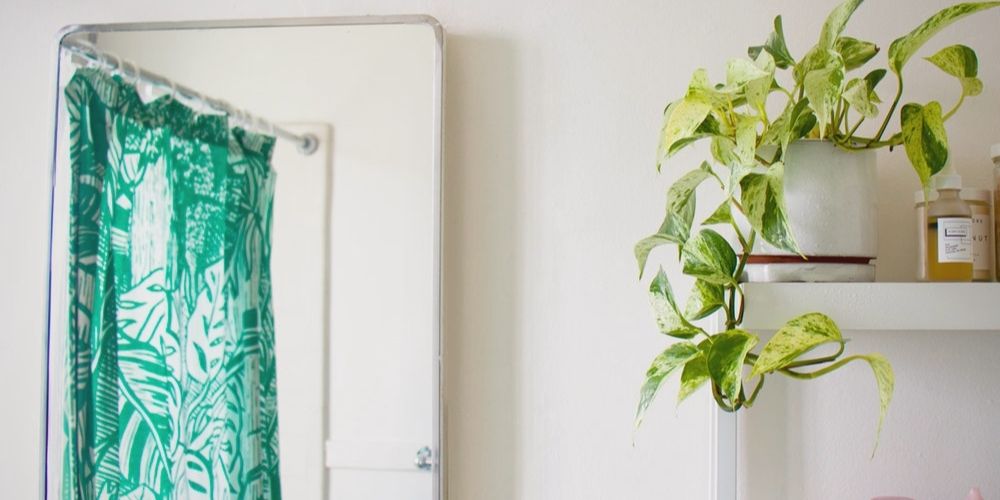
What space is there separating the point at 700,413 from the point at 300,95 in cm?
66

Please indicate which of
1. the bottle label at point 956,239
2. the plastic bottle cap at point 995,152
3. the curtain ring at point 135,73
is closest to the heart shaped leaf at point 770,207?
the bottle label at point 956,239

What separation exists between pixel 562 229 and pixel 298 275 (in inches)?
14.0

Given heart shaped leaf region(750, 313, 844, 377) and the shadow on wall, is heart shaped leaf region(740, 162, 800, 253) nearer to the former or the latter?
heart shaped leaf region(750, 313, 844, 377)

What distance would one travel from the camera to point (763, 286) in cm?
74

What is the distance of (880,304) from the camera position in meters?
0.74

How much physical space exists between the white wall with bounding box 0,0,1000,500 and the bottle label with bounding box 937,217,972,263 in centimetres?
30

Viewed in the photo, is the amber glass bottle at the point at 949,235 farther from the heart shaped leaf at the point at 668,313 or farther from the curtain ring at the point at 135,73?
the curtain ring at the point at 135,73

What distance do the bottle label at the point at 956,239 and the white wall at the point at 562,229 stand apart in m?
0.30

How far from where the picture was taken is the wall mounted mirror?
95cm

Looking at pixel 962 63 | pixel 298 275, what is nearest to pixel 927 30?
pixel 962 63

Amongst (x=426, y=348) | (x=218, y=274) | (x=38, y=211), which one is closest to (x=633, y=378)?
(x=426, y=348)

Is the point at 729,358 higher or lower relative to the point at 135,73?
lower

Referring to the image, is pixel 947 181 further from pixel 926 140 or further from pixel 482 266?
pixel 482 266

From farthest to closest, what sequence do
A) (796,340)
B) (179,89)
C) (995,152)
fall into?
(179,89) < (995,152) < (796,340)
